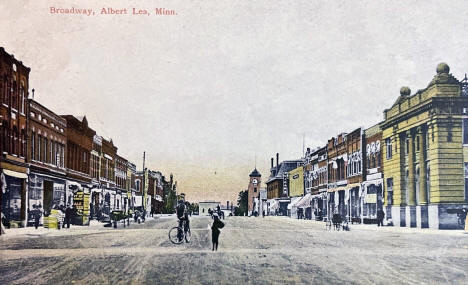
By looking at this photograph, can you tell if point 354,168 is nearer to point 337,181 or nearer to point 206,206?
point 337,181

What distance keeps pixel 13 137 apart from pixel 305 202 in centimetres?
3170

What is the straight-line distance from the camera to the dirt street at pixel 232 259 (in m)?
11.9

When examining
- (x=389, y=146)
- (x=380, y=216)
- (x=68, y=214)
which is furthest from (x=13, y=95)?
(x=389, y=146)

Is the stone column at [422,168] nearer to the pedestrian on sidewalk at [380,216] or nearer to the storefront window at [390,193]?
the storefront window at [390,193]

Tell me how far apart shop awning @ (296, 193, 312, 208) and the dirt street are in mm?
27052

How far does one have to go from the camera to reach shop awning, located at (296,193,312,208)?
157ft

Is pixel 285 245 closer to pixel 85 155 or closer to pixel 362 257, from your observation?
pixel 362 257

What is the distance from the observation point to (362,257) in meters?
15.0

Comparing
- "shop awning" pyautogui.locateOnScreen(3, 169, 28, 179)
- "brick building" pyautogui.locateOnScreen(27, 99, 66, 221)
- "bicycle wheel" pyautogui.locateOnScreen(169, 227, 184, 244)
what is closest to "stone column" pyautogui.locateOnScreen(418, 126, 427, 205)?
"bicycle wheel" pyautogui.locateOnScreen(169, 227, 184, 244)

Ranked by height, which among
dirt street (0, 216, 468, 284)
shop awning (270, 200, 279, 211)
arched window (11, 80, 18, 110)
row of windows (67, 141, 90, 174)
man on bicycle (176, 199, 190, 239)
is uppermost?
arched window (11, 80, 18, 110)

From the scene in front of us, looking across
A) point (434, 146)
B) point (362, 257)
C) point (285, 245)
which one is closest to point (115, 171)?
point (285, 245)

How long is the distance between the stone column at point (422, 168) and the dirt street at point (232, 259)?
123 cm

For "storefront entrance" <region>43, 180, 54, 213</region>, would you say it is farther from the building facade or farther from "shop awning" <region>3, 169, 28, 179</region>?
the building facade

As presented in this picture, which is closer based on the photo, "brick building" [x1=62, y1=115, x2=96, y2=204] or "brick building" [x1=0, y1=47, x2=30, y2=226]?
"brick building" [x1=0, y1=47, x2=30, y2=226]
